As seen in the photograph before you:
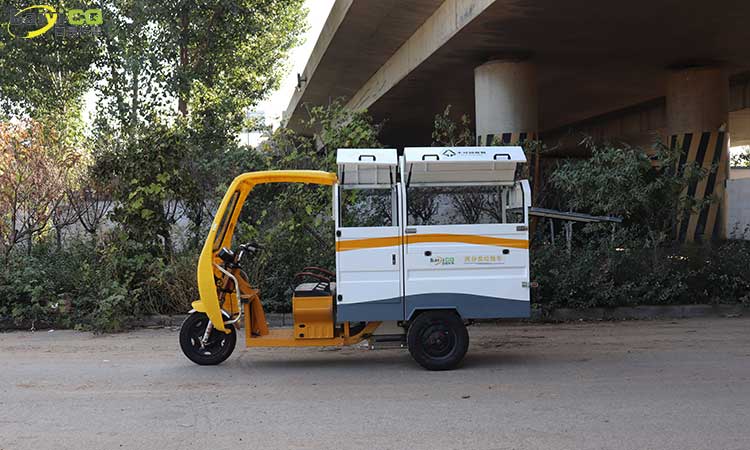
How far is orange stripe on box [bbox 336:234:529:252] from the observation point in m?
7.56

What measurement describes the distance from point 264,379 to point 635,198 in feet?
22.9

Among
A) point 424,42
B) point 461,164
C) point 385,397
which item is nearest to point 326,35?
point 424,42

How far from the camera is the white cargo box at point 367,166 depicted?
7609mm

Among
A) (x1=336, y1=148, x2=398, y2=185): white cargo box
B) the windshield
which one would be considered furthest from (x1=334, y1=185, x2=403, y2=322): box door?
the windshield

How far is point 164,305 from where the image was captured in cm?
1155

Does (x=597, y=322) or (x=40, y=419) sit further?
(x=597, y=322)

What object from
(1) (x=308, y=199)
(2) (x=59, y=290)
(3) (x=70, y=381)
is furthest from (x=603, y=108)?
(3) (x=70, y=381)

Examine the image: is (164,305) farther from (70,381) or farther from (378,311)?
(378,311)

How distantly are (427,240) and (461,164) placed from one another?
0.89 m

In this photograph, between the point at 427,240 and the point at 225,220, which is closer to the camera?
the point at 427,240

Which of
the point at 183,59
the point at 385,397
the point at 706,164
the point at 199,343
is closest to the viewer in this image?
the point at 385,397

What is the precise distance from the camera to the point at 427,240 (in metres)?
7.59

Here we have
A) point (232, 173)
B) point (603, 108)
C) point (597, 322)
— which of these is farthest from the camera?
point (603, 108)

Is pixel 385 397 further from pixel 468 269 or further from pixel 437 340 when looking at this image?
pixel 468 269
